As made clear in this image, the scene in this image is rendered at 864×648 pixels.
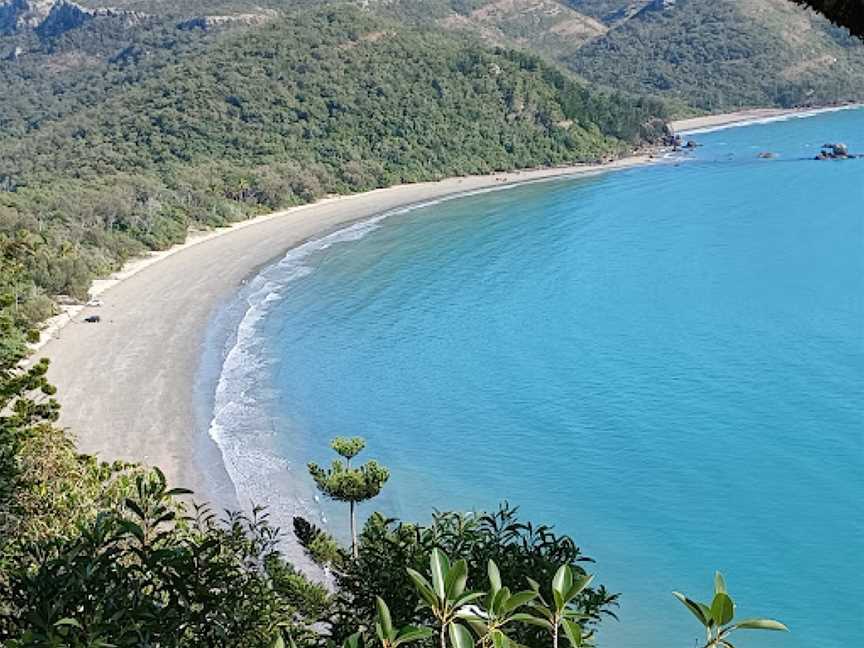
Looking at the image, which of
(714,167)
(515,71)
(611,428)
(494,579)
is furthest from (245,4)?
(494,579)

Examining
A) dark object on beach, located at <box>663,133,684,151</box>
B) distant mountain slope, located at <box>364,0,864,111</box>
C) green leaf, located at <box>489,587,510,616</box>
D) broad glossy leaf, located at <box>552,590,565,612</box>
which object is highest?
green leaf, located at <box>489,587,510,616</box>

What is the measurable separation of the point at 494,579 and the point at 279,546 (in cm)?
1835

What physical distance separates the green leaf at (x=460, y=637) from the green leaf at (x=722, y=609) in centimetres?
86

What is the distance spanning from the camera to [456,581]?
3.54 metres

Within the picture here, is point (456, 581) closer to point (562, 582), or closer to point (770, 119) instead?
point (562, 582)

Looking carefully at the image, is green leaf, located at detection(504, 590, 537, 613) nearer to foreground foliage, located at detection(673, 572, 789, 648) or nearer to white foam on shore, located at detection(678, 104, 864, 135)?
foreground foliage, located at detection(673, 572, 789, 648)

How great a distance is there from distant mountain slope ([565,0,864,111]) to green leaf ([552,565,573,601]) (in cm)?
13956

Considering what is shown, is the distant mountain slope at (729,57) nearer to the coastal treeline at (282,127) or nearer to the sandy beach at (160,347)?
the coastal treeline at (282,127)

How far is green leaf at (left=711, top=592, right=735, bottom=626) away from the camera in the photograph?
3.20 metres

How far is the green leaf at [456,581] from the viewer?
3532 mm

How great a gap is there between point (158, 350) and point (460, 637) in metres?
34.1

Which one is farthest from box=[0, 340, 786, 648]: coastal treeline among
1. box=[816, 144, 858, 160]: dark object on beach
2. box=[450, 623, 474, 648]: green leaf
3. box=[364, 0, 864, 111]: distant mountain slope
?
box=[364, 0, 864, 111]: distant mountain slope

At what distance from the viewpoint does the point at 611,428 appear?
2959 cm

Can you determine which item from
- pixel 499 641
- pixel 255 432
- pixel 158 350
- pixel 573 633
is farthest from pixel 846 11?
pixel 158 350
